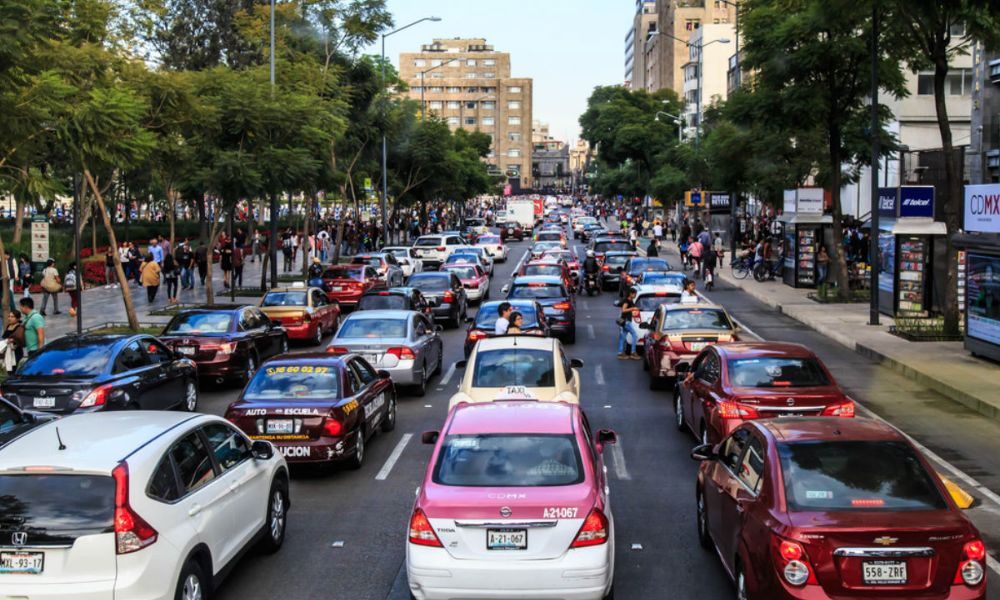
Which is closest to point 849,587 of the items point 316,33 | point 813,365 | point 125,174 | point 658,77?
point 813,365

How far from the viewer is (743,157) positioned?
4612 centimetres

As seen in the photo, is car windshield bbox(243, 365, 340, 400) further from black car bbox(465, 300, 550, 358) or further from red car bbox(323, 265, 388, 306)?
red car bbox(323, 265, 388, 306)

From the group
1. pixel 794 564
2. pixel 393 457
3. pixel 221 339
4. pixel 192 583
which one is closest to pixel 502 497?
pixel 794 564

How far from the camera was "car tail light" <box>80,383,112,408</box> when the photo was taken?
47.0 ft

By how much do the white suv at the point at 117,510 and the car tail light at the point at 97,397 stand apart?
5.94 metres

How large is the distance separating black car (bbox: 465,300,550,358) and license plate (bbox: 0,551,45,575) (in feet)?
44.0

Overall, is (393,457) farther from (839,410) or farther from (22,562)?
(22,562)

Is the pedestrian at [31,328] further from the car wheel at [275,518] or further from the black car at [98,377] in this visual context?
the car wheel at [275,518]

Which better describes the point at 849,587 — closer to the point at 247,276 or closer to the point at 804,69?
the point at 804,69

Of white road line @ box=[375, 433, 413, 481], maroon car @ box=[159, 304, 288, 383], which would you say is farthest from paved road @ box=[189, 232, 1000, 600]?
maroon car @ box=[159, 304, 288, 383]

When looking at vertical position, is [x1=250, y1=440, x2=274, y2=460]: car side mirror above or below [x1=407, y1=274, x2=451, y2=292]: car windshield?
below

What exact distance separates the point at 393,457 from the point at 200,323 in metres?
7.64

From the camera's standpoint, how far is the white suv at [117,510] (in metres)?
6.95

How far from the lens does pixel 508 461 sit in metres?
8.37
